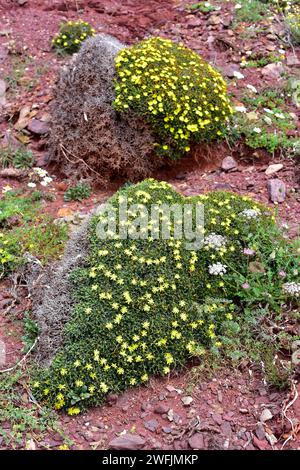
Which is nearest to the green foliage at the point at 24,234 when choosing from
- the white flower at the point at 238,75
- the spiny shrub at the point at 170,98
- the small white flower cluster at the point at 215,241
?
the small white flower cluster at the point at 215,241

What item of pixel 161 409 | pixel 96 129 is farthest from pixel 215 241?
pixel 96 129

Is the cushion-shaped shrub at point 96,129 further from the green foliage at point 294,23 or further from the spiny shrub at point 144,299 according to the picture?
the green foliage at point 294,23

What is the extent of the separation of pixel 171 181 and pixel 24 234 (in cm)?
166

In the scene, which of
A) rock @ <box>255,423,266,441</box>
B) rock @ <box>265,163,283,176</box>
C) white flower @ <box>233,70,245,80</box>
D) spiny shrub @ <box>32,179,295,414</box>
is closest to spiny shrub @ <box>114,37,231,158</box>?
rock @ <box>265,163,283,176</box>

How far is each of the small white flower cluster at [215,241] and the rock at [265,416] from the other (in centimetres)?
121

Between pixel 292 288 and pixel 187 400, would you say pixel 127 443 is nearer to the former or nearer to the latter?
pixel 187 400

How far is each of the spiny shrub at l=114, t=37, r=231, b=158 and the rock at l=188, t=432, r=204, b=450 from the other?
298 centimetres

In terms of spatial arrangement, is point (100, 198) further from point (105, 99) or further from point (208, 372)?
point (208, 372)

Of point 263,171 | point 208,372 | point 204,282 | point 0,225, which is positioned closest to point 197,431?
point 208,372

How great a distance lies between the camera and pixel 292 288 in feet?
12.6

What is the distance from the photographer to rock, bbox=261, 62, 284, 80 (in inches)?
255

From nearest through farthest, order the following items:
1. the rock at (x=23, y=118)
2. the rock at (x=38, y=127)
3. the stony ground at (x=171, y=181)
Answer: the stony ground at (x=171, y=181), the rock at (x=38, y=127), the rock at (x=23, y=118)

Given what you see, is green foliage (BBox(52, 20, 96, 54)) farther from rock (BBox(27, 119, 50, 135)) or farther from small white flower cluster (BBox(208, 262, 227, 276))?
small white flower cluster (BBox(208, 262, 227, 276))

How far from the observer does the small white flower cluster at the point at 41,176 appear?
554 centimetres
